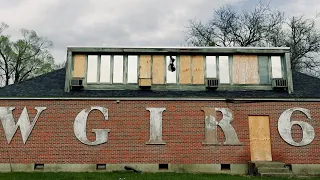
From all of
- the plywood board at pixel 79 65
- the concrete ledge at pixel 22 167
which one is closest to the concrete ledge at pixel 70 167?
the concrete ledge at pixel 22 167

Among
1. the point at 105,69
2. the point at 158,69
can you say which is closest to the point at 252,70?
the point at 158,69

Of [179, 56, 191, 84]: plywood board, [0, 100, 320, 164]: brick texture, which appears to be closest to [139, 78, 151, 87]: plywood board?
[0, 100, 320, 164]: brick texture

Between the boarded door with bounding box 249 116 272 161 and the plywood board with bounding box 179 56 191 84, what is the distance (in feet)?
12.9

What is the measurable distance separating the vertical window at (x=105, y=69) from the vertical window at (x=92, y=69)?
323 mm

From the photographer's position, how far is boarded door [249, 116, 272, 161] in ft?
56.1

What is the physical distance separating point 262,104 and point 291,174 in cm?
374

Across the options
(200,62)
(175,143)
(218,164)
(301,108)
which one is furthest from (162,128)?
(301,108)

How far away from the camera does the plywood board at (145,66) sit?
61.7 ft

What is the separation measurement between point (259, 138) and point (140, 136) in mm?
5962

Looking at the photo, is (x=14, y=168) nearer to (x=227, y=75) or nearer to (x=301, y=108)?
(x=227, y=75)

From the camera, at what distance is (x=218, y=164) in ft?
55.5

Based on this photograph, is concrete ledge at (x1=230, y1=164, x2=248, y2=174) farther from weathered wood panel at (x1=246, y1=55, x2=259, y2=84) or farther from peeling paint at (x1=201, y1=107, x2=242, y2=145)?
weathered wood panel at (x1=246, y1=55, x2=259, y2=84)

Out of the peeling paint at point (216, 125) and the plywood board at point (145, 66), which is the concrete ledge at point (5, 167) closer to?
the plywood board at point (145, 66)

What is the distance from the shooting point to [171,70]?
18969 mm
